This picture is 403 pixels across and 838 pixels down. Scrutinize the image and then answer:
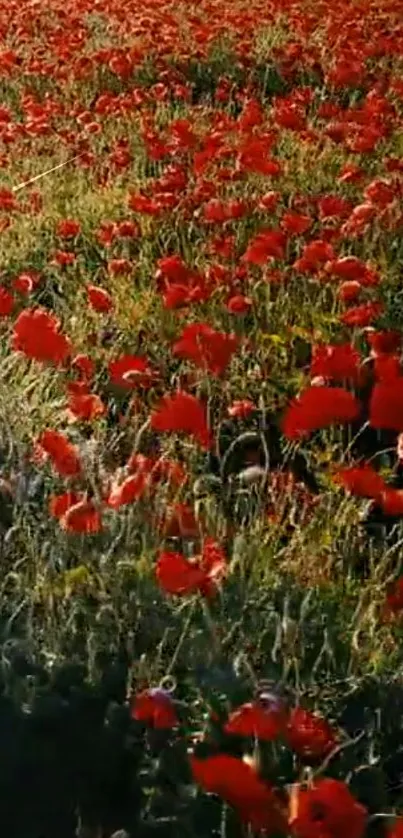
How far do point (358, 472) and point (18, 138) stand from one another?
3910 millimetres

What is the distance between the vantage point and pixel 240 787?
1.64 metres

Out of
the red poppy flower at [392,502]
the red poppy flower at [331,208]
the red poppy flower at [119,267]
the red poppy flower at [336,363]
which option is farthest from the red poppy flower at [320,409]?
the red poppy flower at [331,208]

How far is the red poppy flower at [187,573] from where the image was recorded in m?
2.21

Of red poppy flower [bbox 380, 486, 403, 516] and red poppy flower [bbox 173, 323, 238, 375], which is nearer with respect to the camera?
red poppy flower [bbox 380, 486, 403, 516]

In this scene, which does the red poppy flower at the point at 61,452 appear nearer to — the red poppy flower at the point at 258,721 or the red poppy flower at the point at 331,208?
the red poppy flower at the point at 258,721

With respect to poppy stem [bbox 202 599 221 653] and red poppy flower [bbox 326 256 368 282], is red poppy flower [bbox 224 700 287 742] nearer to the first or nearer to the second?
poppy stem [bbox 202 599 221 653]

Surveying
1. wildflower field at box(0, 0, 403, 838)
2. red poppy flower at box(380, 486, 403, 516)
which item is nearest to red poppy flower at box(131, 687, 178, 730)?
wildflower field at box(0, 0, 403, 838)

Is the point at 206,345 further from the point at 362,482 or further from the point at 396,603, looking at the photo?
the point at 396,603

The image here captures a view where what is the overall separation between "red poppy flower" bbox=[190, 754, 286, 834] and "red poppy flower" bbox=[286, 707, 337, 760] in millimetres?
234

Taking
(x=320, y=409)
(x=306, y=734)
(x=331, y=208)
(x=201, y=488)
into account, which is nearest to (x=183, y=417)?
(x=320, y=409)

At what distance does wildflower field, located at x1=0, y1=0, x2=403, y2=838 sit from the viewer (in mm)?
1891

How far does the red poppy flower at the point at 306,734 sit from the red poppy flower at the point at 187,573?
348mm

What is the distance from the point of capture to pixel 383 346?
3193 millimetres

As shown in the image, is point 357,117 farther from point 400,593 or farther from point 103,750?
point 103,750
